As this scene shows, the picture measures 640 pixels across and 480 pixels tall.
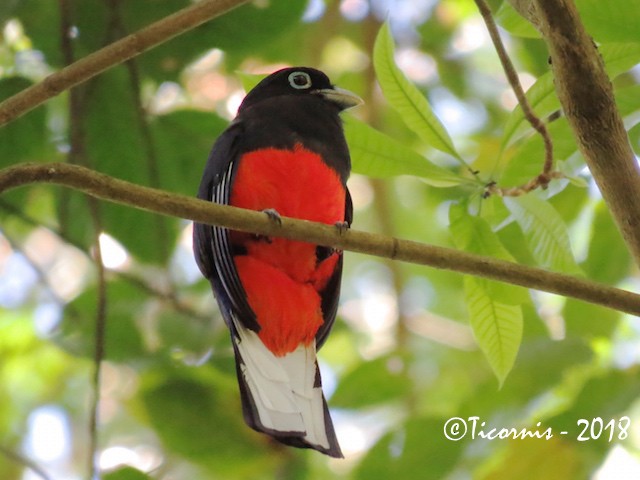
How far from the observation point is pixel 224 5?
2.27 m

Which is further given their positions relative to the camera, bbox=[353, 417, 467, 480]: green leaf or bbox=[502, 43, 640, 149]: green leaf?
bbox=[353, 417, 467, 480]: green leaf

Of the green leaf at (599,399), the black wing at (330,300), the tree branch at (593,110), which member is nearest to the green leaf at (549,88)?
the tree branch at (593,110)

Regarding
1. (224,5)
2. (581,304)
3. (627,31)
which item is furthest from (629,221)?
(581,304)

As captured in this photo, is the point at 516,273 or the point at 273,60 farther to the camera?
the point at 273,60

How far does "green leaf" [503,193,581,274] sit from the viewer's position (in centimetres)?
242

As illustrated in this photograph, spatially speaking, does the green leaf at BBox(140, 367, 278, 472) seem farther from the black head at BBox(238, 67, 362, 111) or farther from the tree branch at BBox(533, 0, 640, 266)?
the tree branch at BBox(533, 0, 640, 266)

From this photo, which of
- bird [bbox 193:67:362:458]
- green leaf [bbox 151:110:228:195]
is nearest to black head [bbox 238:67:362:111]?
green leaf [bbox 151:110:228:195]

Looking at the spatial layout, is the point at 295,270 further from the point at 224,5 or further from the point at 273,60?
the point at 273,60

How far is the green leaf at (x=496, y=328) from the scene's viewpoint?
2389mm

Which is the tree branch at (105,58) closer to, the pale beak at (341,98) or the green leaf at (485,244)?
the green leaf at (485,244)

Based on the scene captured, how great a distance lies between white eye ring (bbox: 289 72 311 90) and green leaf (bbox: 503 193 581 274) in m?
1.14

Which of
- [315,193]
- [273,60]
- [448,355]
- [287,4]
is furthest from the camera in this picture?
[448,355]

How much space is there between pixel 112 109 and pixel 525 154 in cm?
156

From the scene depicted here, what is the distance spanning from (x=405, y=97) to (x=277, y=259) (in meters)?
0.66
